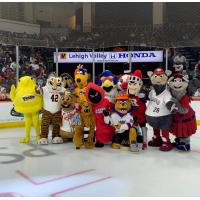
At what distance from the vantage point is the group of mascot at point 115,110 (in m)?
4.09

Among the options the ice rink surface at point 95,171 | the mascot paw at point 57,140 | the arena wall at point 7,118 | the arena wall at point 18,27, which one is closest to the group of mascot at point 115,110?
the mascot paw at point 57,140

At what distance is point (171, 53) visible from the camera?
22.4ft

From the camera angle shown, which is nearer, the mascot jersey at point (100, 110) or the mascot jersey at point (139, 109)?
the mascot jersey at point (100, 110)

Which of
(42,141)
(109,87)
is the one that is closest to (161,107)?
(109,87)

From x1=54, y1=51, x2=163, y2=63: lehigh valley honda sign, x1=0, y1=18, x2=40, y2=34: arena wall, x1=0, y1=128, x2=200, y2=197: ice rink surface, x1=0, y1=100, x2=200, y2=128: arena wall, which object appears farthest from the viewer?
x1=0, y1=18, x2=40, y2=34: arena wall

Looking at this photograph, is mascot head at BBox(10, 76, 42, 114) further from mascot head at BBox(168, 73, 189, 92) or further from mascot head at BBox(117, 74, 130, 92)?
mascot head at BBox(168, 73, 189, 92)

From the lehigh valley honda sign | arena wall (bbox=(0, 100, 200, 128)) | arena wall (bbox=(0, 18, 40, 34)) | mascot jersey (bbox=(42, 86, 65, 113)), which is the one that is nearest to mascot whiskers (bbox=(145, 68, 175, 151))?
mascot jersey (bbox=(42, 86, 65, 113))

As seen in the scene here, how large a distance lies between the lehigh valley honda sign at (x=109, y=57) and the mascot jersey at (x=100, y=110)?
285 cm

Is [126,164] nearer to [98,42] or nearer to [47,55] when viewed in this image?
[47,55]

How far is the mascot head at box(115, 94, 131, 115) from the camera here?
4.18m

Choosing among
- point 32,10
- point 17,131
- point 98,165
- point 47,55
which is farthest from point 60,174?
point 32,10

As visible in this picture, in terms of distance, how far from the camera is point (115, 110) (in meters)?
4.25

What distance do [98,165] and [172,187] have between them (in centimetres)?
93

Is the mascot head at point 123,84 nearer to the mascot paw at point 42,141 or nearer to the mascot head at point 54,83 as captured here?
the mascot head at point 54,83
